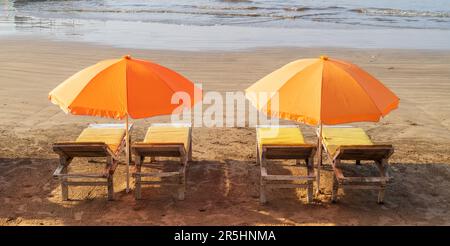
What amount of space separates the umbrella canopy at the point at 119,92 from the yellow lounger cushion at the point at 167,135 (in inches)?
48.1

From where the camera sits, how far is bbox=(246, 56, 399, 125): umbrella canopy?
6.68 m

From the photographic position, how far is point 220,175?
8484 millimetres

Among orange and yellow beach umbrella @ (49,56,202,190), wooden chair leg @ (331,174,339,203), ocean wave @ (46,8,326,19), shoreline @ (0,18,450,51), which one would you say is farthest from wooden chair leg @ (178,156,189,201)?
ocean wave @ (46,8,326,19)

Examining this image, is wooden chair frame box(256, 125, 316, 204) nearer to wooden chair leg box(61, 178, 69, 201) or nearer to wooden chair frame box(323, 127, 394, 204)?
wooden chair frame box(323, 127, 394, 204)

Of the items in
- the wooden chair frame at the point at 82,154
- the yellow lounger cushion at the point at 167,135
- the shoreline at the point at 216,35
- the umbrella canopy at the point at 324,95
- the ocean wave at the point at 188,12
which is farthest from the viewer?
the ocean wave at the point at 188,12

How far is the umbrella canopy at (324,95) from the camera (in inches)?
263

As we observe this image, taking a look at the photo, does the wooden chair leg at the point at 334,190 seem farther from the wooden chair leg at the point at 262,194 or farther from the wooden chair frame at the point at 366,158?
the wooden chair leg at the point at 262,194

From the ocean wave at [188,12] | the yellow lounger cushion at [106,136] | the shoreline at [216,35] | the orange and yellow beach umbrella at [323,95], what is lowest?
the yellow lounger cushion at [106,136]

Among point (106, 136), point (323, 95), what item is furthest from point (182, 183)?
point (323, 95)

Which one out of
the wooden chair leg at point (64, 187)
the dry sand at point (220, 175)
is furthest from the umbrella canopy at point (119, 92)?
the dry sand at point (220, 175)

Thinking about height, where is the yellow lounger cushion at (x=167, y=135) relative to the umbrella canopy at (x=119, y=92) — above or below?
below

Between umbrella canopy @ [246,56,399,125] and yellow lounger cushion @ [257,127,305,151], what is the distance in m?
1.06

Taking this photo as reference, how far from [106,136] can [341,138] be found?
12.0ft

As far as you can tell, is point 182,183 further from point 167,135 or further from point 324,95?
point 324,95
